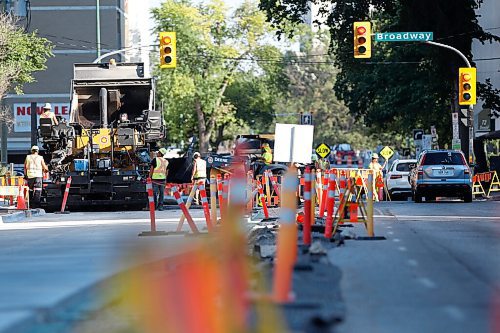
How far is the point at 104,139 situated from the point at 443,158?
426 inches

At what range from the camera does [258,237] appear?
57.2 ft

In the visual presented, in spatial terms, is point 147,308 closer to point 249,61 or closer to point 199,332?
point 199,332

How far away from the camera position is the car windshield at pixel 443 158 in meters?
33.8

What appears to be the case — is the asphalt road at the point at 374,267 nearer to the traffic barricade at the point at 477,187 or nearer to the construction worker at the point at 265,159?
the construction worker at the point at 265,159

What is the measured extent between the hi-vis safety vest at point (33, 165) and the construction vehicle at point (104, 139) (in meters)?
0.56

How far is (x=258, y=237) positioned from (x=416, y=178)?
57.1 ft

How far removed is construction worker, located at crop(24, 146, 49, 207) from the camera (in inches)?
1153

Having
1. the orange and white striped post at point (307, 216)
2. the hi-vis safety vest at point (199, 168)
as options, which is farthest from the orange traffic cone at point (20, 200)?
Answer: the orange and white striped post at point (307, 216)

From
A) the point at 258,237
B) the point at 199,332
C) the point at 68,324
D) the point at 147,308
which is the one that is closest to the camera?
the point at 199,332

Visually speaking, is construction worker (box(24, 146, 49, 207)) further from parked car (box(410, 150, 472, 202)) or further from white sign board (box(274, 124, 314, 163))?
parked car (box(410, 150, 472, 202))

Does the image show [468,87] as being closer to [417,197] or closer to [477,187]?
[417,197]

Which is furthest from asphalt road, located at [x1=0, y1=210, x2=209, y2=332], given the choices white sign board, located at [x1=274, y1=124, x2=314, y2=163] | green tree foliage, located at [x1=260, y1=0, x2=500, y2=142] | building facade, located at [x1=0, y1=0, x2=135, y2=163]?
building facade, located at [x1=0, y1=0, x2=135, y2=163]

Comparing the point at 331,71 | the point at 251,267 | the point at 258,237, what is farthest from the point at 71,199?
the point at 331,71

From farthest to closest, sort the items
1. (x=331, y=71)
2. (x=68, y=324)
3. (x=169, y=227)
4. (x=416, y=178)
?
(x=331, y=71) < (x=416, y=178) < (x=169, y=227) < (x=68, y=324)
